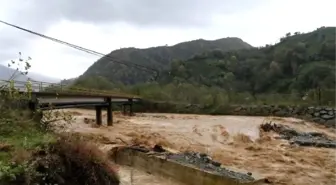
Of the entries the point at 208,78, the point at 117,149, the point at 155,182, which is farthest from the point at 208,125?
the point at 208,78

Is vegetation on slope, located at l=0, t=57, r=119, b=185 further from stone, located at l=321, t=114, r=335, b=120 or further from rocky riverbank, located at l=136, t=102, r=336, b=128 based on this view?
stone, located at l=321, t=114, r=335, b=120

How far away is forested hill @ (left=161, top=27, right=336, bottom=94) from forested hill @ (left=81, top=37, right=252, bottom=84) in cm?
1540

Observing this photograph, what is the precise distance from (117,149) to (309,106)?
22.6 meters

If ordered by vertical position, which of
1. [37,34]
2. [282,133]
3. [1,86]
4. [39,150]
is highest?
[37,34]

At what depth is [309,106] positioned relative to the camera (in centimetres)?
3275

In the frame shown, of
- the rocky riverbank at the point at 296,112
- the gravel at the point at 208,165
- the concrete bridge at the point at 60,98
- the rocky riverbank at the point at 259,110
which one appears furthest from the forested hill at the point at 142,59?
the gravel at the point at 208,165

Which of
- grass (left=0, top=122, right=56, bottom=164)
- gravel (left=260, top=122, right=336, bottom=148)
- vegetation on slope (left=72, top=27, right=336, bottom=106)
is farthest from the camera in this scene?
vegetation on slope (left=72, top=27, right=336, bottom=106)

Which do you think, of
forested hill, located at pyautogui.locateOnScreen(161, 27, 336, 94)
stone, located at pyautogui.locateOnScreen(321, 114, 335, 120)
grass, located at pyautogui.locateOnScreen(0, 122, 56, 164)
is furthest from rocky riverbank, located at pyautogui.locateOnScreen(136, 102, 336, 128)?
grass, located at pyautogui.locateOnScreen(0, 122, 56, 164)

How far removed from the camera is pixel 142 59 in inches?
4461

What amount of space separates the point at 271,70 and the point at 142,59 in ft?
176

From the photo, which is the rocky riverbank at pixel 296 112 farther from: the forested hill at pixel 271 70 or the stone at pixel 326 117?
the forested hill at pixel 271 70

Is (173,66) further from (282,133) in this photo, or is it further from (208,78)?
(282,133)

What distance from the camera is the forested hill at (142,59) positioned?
90875 mm

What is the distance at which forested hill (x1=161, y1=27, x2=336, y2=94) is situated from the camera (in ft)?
188
